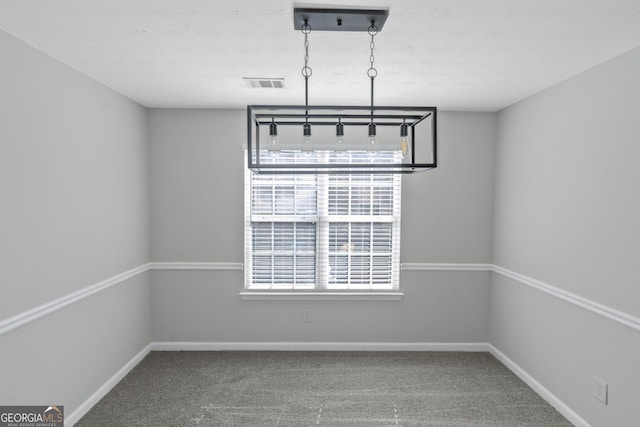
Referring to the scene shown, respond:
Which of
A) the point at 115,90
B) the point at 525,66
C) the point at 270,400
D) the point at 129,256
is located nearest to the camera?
the point at 525,66

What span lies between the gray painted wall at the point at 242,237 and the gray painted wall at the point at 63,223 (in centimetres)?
36

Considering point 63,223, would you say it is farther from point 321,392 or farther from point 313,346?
point 313,346

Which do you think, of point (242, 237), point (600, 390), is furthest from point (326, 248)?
point (600, 390)

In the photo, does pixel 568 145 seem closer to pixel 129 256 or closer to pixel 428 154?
pixel 428 154

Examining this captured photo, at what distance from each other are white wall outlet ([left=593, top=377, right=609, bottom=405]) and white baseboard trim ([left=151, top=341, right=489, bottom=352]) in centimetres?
149

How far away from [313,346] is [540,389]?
6.62 ft

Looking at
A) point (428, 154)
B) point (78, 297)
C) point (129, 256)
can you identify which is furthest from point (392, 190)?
point (78, 297)

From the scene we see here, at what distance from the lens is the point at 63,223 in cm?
254

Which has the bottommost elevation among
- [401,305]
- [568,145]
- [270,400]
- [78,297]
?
[270,400]

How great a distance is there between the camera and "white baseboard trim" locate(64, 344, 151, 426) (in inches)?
105

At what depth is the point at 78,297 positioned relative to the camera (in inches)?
106

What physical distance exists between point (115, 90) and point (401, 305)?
3280 mm

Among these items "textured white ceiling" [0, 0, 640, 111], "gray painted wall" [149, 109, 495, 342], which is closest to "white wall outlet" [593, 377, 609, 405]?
"gray painted wall" [149, 109, 495, 342]

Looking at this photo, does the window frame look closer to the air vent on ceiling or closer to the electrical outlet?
the electrical outlet
